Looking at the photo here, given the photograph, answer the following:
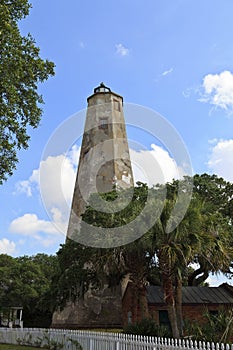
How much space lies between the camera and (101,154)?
25234 mm

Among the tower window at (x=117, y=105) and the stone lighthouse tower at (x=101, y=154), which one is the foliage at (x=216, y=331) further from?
the tower window at (x=117, y=105)

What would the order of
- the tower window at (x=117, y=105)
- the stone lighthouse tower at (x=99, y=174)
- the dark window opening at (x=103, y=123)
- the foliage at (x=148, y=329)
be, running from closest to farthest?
the foliage at (x=148, y=329) < the stone lighthouse tower at (x=99, y=174) < the dark window opening at (x=103, y=123) < the tower window at (x=117, y=105)

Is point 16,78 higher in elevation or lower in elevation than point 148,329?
higher

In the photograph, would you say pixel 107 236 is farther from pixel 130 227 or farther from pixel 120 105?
pixel 120 105

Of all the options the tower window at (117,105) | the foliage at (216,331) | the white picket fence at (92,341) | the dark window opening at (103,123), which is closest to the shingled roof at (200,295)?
the white picket fence at (92,341)

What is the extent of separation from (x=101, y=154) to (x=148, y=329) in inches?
576

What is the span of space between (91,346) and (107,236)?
12.6 ft

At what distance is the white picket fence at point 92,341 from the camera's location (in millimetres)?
8399

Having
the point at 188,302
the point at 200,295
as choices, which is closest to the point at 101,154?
the point at 200,295

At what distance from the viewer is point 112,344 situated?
35.5 feet

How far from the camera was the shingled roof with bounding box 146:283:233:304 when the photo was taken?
59.3ft

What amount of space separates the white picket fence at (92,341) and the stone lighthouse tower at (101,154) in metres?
7.32

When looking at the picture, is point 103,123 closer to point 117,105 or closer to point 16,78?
point 117,105

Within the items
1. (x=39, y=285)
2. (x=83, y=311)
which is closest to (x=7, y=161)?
(x=83, y=311)
